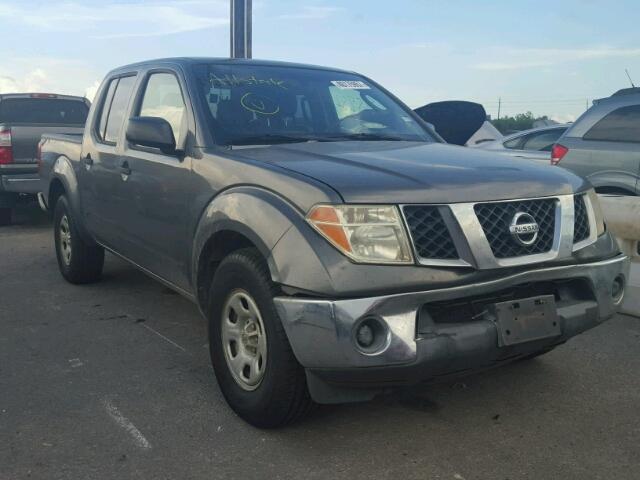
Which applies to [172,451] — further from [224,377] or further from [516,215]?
[516,215]

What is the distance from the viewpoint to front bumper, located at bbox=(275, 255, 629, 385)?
2.65 m

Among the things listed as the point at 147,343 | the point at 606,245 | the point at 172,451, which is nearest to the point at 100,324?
the point at 147,343

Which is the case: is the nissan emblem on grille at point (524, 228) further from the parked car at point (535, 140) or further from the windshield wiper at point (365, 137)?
the parked car at point (535, 140)

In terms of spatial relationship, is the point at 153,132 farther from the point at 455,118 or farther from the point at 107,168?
the point at 455,118

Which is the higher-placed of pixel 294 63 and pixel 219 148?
pixel 294 63

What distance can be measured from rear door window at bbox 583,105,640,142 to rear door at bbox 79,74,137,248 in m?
4.30

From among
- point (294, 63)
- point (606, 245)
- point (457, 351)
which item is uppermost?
point (294, 63)

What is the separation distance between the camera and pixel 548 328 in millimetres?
2951

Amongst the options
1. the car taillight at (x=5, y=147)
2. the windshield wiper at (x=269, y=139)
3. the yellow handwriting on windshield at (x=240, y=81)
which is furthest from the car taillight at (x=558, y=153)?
the car taillight at (x=5, y=147)

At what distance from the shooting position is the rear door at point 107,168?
474 centimetres

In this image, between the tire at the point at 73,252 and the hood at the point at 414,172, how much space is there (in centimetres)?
283

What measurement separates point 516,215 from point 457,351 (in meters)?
0.66

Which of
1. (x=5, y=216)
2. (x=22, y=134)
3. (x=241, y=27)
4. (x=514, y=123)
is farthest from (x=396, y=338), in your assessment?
(x=514, y=123)

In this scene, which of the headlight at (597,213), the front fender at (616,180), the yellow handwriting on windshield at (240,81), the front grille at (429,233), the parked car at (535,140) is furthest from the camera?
the parked car at (535,140)
